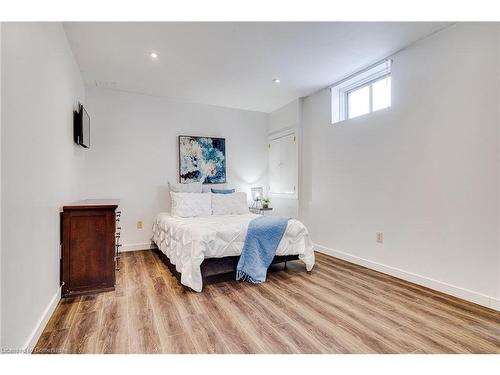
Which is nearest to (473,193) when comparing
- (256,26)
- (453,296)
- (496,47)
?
(453,296)

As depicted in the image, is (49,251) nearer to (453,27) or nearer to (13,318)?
(13,318)

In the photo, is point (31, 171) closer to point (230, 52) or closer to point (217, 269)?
point (217, 269)

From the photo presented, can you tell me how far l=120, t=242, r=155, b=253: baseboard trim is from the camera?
4.08 m

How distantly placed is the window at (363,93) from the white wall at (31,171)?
10.8 feet

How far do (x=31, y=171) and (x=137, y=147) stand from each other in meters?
2.66

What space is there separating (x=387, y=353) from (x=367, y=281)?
4.28 ft

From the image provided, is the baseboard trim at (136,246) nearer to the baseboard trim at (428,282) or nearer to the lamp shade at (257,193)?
the lamp shade at (257,193)

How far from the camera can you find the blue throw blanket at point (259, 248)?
278cm

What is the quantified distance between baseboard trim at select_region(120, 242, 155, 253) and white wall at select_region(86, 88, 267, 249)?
0.05 feet

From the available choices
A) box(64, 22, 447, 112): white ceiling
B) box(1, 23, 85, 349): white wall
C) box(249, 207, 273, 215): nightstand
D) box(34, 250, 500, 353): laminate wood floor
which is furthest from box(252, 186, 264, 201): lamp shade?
box(1, 23, 85, 349): white wall

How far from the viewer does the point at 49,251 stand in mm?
2037

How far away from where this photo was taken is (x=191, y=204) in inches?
149

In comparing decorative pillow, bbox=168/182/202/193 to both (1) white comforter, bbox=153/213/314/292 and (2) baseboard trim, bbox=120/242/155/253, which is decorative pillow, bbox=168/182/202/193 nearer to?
(1) white comforter, bbox=153/213/314/292
